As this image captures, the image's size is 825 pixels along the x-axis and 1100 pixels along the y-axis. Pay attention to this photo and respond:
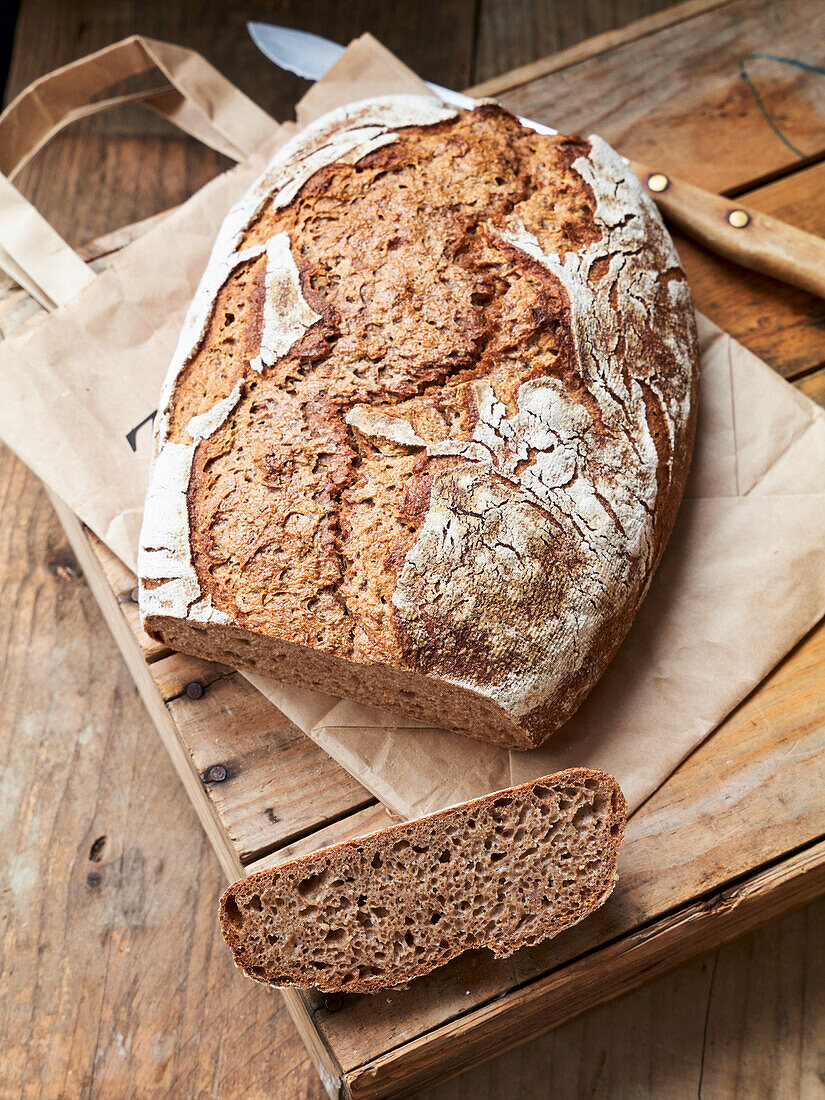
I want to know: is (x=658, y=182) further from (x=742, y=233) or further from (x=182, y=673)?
(x=182, y=673)

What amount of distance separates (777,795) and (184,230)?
1932 millimetres

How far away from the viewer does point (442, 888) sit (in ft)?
5.83

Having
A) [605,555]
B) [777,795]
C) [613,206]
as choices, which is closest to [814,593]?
[777,795]

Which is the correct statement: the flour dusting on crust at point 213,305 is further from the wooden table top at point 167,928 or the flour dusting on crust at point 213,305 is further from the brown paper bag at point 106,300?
the wooden table top at point 167,928

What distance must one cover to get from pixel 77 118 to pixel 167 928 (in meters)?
2.07

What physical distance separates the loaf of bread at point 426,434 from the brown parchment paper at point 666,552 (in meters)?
0.12

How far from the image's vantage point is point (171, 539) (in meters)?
1.81

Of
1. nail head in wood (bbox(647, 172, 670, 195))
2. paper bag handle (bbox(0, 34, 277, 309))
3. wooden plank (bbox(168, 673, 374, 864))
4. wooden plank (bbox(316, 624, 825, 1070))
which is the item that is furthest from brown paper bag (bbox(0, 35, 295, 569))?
wooden plank (bbox(316, 624, 825, 1070))

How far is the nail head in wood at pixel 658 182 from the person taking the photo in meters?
2.37

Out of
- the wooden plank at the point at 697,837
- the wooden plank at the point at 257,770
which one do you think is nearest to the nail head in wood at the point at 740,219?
the wooden plank at the point at 697,837

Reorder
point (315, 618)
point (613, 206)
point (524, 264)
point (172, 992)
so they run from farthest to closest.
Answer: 1. point (172, 992)
2. point (613, 206)
3. point (524, 264)
4. point (315, 618)

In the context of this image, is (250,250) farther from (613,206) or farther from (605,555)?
(605,555)

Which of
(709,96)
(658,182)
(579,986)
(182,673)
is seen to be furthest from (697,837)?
(709,96)

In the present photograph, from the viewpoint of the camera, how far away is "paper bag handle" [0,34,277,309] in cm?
224
